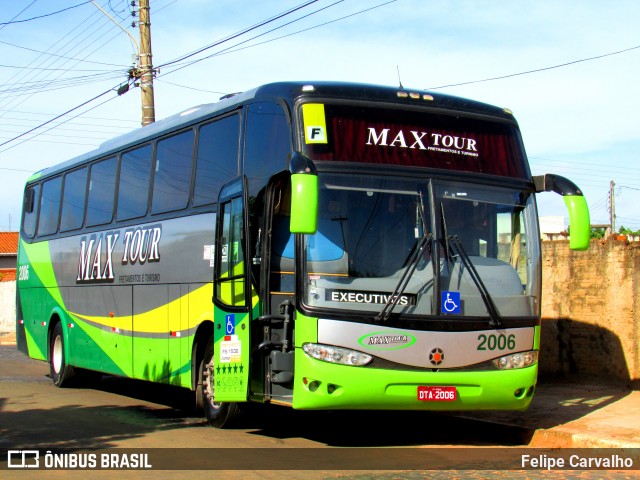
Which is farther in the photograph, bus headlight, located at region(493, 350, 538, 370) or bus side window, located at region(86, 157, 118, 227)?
bus side window, located at region(86, 157, 118, 227)

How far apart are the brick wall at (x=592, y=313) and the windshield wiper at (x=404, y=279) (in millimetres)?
5429

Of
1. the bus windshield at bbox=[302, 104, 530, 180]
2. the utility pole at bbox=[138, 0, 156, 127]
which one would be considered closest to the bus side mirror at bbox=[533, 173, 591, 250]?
the bus windshield at bbox=[302, 104, 530, 180]

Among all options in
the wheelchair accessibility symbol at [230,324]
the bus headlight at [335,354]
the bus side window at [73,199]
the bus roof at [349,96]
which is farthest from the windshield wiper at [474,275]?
the bus side window at [73,199]

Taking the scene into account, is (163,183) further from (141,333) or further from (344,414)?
(344,414)

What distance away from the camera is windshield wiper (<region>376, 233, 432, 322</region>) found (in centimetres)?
880

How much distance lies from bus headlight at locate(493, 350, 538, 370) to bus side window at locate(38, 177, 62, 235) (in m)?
10.0

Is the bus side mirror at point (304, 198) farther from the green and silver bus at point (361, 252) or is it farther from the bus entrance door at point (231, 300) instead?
the bus entrance door at point (231, 300)

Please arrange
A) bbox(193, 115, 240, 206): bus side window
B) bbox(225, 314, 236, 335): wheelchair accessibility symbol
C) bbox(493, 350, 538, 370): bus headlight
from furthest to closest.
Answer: bbox(193, 115, 240, 206): bus side window < bbox(225, 314, 236, 335): wheelchair accessibility symbol < bbox(493, 350, 538, 370): bus headlight

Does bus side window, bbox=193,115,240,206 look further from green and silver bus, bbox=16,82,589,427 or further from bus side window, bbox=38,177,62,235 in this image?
bus side window, bbox=38,177,62,235

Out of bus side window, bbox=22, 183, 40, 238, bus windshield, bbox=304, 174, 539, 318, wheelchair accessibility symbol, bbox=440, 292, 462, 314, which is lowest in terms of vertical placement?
wheelchair accessibility symbol, bbox=440, 292, 462, 314

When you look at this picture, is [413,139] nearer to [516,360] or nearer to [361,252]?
[361,252]

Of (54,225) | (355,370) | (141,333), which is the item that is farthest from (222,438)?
(54,225)

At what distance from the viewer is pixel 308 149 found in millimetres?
9094

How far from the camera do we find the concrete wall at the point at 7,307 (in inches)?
1388
